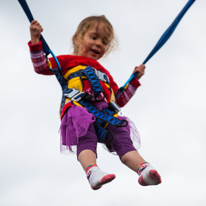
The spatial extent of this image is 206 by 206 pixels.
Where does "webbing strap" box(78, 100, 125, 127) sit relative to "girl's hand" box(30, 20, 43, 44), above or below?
below

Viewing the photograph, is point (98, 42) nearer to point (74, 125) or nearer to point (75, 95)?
point (75, 95)

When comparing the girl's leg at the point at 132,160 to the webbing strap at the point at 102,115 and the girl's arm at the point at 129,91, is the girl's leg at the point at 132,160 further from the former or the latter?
the girl's arm at the point at 129,91

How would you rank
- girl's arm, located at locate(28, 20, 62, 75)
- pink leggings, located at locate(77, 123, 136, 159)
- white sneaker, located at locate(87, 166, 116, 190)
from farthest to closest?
girl's arm, located at locate(28, 20, 62, 75), pink leggings, located at locate(77, 123, 136, 159), white sneaker, located at locate(87, 166, 116, 190)

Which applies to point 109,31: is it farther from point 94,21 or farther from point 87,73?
point 87,73

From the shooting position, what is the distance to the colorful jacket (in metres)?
3.43

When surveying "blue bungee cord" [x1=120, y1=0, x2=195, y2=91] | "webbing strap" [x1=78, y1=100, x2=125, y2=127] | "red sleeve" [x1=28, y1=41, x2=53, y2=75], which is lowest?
"webbing strap" [x1=78, y1=100, x2=125, y2=127]

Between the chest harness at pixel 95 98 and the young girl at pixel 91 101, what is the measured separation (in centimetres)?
1

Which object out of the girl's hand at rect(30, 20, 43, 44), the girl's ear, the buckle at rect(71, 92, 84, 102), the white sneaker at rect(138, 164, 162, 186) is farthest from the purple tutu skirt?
the girl's ear

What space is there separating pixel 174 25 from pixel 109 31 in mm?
827

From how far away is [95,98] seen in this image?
3473mm

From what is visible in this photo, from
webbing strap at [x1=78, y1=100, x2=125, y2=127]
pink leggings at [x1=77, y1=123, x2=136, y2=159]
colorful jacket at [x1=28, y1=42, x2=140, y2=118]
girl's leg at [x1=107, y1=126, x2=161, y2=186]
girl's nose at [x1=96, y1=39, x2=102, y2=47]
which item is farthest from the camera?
girl's nose at [x1=96, y1=39, x2=102, y2=47]

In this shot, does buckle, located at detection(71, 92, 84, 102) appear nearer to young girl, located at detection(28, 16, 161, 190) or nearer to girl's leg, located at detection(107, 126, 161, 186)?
young girl, located at detection(28, 16, 161, 190)

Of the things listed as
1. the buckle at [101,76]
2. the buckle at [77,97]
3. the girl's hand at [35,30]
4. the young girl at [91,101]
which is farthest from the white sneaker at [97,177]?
the girl's hand at [35,30]

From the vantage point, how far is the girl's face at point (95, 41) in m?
3.98
